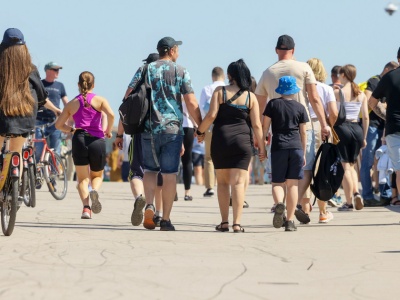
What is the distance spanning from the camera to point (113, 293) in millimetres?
7324

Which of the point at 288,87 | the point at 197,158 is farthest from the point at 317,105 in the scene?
the point at 197,158

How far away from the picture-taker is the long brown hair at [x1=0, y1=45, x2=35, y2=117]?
458 inches

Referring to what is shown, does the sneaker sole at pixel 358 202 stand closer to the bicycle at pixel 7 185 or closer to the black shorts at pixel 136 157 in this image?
the black shorts at pixel 136 157

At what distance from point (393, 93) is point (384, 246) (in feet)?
10.7

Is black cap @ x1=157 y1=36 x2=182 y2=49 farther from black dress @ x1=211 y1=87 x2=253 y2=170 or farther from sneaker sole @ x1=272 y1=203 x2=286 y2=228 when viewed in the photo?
sneaker sole @ x1=272 y1=203 x2=286 y2=228

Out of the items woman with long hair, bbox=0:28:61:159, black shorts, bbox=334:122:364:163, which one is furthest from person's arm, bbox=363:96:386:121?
woman with long hair, bbox=0:28:61:159

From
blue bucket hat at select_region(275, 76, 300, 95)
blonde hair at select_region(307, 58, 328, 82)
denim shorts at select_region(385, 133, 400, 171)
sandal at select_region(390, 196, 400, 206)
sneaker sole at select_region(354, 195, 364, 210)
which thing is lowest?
sandal at select_region(390, 196, 400, 206)

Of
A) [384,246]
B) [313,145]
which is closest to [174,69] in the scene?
[313,145]

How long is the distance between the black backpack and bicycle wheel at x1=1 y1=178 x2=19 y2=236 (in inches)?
146

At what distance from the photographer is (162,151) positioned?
12.8m

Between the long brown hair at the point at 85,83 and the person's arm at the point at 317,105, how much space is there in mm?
2648

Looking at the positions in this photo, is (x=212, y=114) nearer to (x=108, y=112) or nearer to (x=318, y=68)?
(x=108, y=112)

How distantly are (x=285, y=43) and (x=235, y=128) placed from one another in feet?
5.04

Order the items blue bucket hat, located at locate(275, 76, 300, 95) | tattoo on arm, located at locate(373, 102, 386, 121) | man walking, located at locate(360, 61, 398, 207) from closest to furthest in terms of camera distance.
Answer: blue bucket hat, located at locate(275, 76, 300, 95) → tattoo on arm, located at locate(373, 102, 386, 121) → man walking, located at locate(360, 61, 398, 207)
